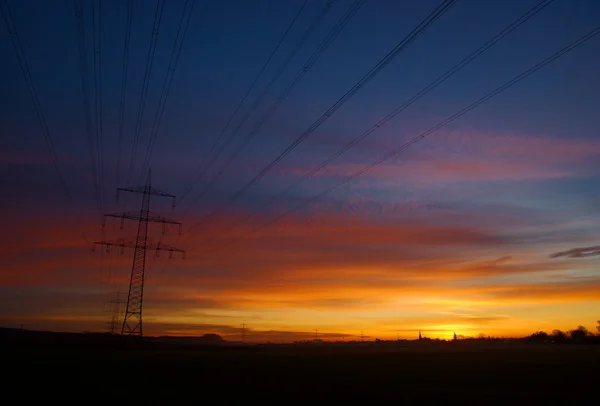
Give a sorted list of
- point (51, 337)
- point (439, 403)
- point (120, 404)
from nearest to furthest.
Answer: point (120, 404)
point (439, 403)
point (51, 337)

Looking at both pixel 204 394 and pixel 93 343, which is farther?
pixel 93 343

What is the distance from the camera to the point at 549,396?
31172mm

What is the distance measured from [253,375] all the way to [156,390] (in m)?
13.5

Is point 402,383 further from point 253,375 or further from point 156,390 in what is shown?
point 156,390

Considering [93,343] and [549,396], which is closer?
[549,396]

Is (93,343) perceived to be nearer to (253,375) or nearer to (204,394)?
(253,375)

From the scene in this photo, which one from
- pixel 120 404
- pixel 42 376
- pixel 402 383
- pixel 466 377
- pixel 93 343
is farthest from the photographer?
pixel 93 343

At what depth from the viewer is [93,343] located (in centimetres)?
11562

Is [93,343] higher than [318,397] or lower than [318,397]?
higher

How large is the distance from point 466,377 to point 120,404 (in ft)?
95.0

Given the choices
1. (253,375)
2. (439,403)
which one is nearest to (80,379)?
(253,375)

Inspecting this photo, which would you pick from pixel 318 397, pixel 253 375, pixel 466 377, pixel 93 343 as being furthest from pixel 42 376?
pixel 93 343

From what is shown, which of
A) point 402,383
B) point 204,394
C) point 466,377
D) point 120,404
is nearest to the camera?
point 120,404

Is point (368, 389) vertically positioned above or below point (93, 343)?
below
